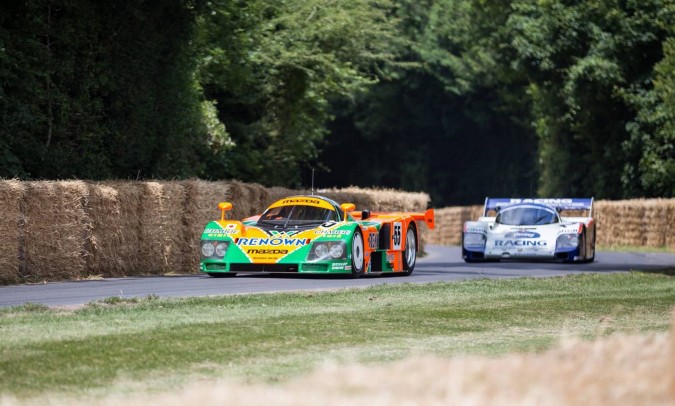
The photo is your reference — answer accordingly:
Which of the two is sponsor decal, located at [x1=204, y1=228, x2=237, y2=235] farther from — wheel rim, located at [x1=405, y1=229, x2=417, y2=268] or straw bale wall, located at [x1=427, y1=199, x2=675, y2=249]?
straw bale wall, located at [x1=427, y1=199, x2=675, y2=249]

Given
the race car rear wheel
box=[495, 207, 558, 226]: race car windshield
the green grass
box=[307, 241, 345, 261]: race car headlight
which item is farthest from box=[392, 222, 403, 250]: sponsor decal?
box=[495, 207, 558, 226]: race car windshield

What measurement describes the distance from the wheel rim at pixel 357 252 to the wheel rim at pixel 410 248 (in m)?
1.86

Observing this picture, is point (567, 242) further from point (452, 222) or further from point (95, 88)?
point (452, 222)

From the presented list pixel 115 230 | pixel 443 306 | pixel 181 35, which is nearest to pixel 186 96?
pixel 181 35

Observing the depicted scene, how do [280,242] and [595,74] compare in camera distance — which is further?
[595,74]

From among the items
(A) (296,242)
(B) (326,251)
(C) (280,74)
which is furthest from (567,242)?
(C) (280,74)

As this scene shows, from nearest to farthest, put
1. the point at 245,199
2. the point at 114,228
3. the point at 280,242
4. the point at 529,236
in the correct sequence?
Answer: the point at 280,242 < the point at 114,228 < the point at 245,199 < the point at 529,236

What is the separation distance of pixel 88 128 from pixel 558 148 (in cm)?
3907

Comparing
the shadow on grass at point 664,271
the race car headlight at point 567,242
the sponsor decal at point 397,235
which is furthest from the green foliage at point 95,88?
the shadow on grass at point 664,271

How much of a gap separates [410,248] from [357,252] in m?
2.40

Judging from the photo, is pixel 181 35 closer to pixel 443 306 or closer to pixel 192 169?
pixel 192 169

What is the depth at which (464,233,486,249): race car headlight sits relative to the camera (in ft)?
100

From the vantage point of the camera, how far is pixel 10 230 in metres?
20.5

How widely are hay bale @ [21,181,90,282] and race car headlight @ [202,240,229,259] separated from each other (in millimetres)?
2025
